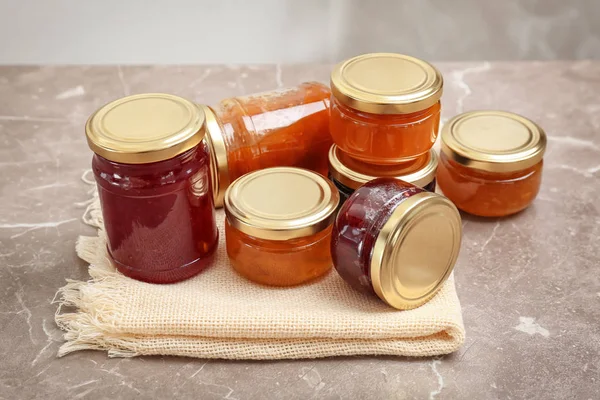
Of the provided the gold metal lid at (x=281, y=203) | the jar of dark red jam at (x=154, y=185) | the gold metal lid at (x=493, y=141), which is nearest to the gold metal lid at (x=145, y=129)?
the jar of dark red jam at (x=154, y=185)

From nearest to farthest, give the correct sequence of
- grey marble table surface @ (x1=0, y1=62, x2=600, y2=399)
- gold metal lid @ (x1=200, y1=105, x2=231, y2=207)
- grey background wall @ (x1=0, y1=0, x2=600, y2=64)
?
grey marble table surface @ (x1=0, y1=62, x2=600, y2=399) → gold metal lid @ (x1=200, y1=105, x2=231, y2=207) → grey background wall @ (x1=0, y1=0, x2=600, y2=64)

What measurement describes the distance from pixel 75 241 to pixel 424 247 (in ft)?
1.69

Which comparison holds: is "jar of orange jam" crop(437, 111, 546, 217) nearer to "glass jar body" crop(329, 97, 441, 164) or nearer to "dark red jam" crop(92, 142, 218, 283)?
"glass jar body" crop(329, 97, 441, 164)

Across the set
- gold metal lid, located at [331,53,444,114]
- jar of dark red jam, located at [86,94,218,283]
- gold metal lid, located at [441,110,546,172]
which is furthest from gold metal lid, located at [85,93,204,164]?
gold metal lid, located at [441,110,546,172]

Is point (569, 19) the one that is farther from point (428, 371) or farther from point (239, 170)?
point (428, 371)

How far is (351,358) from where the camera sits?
97 centimetres

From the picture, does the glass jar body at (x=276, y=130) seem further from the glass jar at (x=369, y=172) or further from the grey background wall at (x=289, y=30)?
the grey background wall at (x=289, y=30)

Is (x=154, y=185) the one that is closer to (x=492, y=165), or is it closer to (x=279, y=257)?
(x=279, y=257)

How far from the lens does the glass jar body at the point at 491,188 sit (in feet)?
3.89

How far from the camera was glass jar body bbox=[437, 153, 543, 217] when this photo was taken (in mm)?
1185

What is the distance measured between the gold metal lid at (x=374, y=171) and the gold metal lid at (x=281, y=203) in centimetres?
4

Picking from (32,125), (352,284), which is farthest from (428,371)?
(32,125)

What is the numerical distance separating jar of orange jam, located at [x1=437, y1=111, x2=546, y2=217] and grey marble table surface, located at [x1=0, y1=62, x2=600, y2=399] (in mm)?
37

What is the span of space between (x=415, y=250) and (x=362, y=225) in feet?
0.25
